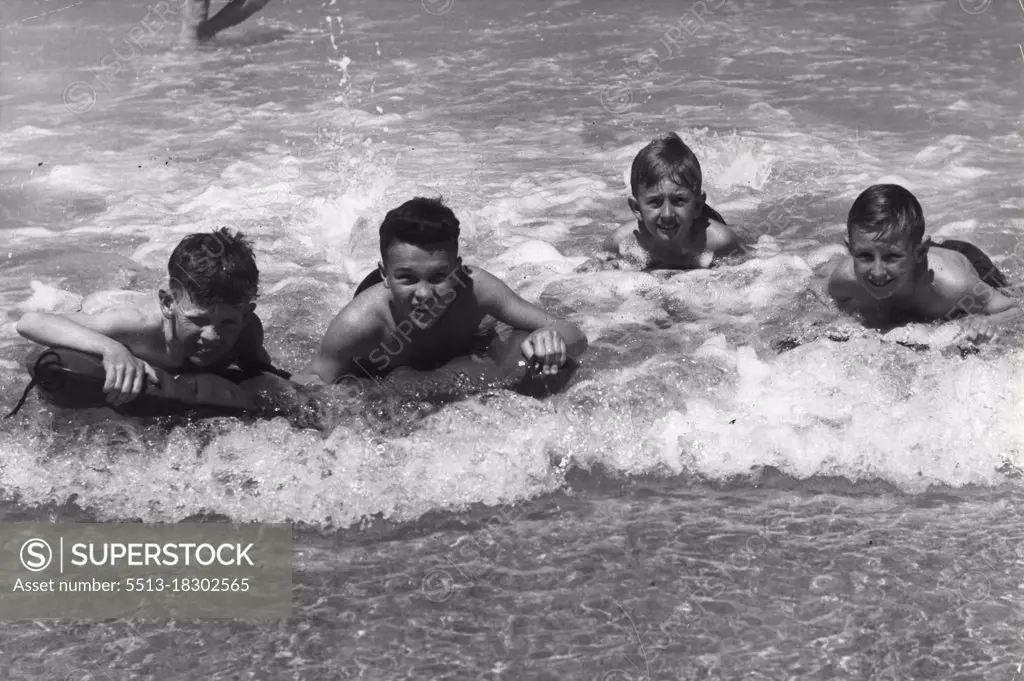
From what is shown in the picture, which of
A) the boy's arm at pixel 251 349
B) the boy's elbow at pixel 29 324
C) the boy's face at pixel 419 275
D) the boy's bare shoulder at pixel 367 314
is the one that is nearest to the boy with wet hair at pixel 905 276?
the boy's face at pixel 419 275

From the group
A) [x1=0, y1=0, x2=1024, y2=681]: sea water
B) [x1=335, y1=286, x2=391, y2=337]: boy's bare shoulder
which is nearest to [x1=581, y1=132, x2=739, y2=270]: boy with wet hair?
[x1=0, y1=0, x2=1024, y2=681]: sea water

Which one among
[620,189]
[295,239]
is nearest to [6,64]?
[295,239]

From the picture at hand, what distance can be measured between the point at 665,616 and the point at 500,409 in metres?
1.37

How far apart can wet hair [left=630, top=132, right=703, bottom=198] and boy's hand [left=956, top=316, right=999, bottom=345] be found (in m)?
1.44

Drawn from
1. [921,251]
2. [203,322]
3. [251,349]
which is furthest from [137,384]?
[921,251]

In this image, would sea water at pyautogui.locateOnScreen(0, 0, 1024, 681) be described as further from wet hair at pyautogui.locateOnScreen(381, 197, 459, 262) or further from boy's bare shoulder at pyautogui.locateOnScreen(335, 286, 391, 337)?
wet hair at pyautogui.locateOnScreen(381, 197, 459, 262)

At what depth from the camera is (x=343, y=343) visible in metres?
4.69

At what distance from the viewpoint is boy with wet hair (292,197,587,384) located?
449 cm

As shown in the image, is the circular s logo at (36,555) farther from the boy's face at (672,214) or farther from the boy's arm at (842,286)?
the boy's arm at (842,286)

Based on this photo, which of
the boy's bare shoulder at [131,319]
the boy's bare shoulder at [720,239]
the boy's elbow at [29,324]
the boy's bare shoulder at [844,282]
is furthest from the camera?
the boy's bare shoulder at [720,239]

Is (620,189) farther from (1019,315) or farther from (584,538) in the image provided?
(584,538)

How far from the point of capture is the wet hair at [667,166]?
5766mm

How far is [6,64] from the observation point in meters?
10.2

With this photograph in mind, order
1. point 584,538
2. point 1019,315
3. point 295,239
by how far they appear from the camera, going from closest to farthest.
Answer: point 584,538
point 1019,315
point 295,239
